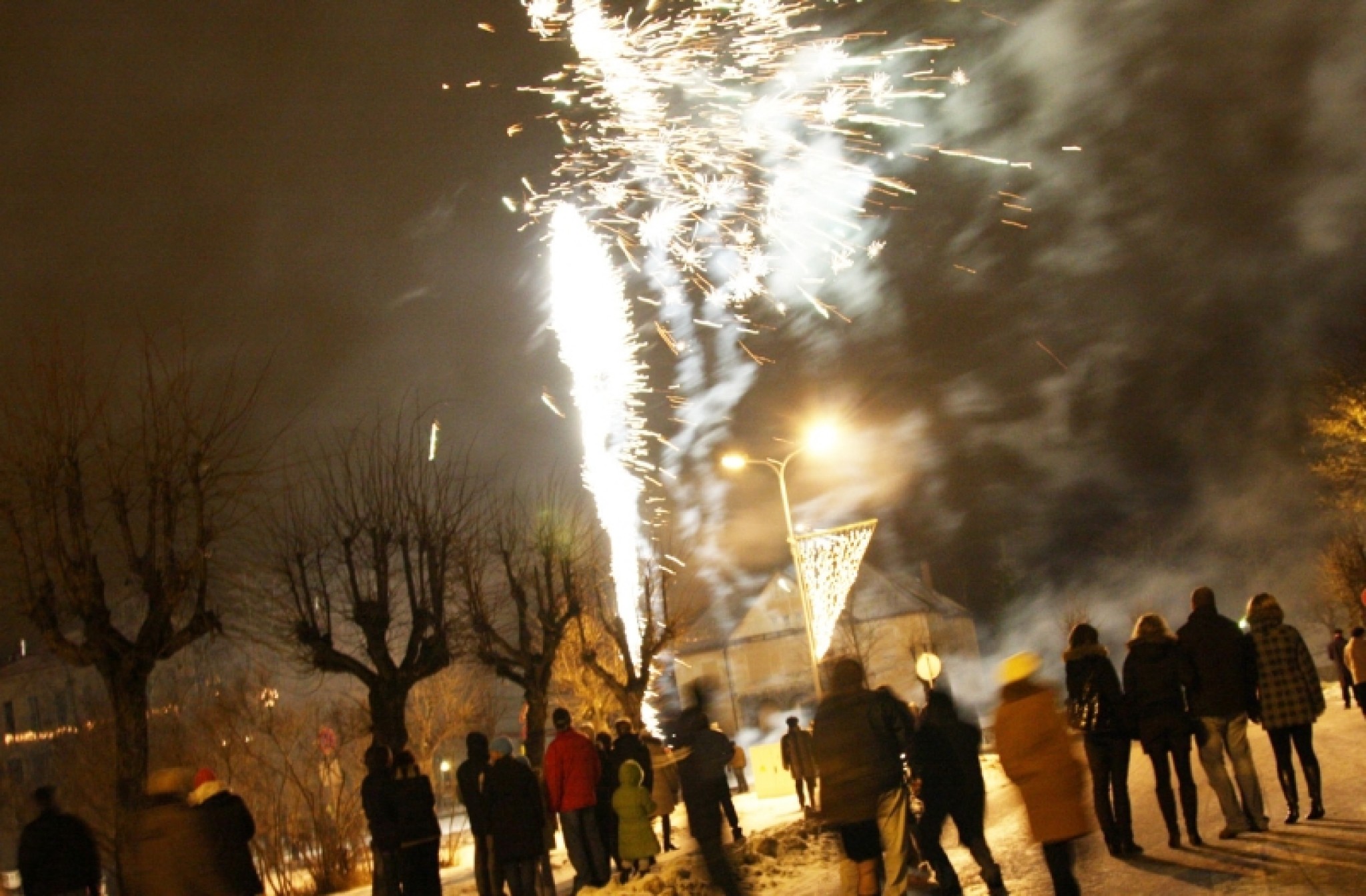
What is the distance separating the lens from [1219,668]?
421 inches

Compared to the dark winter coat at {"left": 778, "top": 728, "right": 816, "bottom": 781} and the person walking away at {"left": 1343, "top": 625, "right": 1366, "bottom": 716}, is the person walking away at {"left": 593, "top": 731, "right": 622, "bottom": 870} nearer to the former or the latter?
the dark winter coat at {"left": 778, "top": 728, "right": 816, "bottom": 781}

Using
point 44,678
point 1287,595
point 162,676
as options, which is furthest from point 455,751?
point 1287,595

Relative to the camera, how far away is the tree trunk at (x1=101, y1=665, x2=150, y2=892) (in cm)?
1455

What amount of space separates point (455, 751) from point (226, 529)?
50.5 metres

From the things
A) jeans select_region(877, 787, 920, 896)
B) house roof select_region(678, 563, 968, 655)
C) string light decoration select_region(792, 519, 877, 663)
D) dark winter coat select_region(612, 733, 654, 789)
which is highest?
house roof select_region(678, 563, 968, 655)

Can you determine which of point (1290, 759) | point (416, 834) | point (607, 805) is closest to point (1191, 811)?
point (1290, 759)

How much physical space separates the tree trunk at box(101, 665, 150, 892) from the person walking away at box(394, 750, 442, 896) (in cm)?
354

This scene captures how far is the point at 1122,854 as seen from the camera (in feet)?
35.5

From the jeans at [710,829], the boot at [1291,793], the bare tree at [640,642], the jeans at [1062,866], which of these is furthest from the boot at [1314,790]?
the bare tree at [640,642]

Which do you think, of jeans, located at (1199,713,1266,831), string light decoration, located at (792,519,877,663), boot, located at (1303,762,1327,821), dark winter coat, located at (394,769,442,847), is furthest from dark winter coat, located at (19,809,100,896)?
string light decoration, located at (792,519,877,663)

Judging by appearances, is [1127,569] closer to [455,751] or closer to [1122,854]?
[455,751]

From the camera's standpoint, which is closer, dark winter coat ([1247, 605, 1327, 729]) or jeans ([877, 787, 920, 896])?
jeans ([877, 787, 920, 896])

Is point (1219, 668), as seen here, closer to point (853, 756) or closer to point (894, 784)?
point (894, 784)

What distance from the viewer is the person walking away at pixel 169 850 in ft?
28.4
